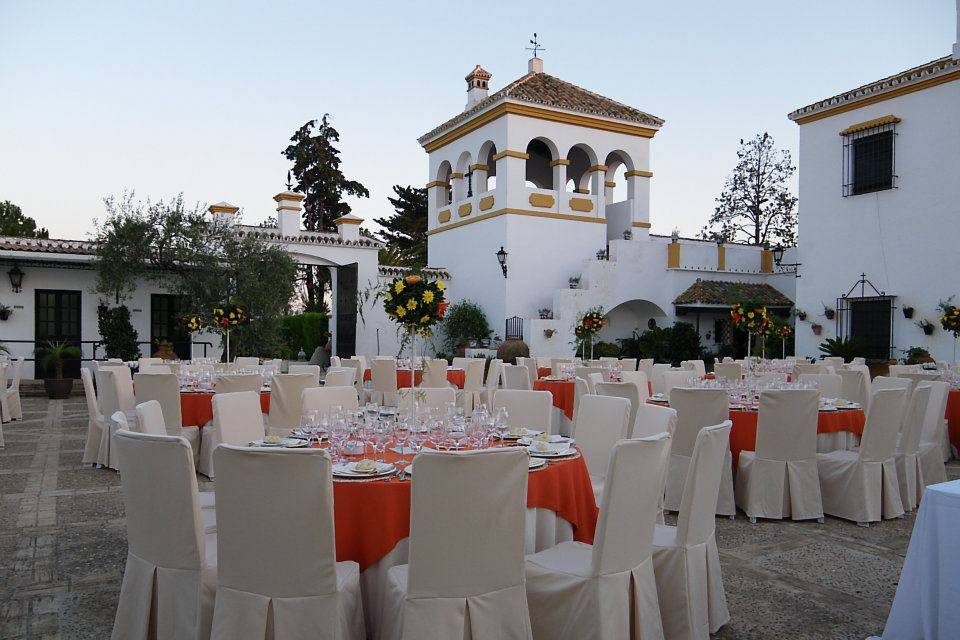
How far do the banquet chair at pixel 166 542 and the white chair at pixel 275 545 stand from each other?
0.22 meters

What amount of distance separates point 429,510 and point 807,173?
1703 cm

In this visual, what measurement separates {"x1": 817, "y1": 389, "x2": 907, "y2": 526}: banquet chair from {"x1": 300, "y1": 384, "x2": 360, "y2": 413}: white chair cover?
3663 millimetres

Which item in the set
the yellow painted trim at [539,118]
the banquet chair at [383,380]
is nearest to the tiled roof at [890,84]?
the yellow painted trim at [539,118]

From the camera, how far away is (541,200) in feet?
59.1

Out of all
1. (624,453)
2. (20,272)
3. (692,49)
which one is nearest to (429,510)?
(624,453)

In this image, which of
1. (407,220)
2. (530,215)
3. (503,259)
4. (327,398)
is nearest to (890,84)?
(530,215)

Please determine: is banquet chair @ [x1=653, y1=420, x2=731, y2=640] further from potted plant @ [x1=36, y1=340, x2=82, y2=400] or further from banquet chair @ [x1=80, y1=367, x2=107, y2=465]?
potted plant @ [x1=36, y1=340, x2=82, y2=400]

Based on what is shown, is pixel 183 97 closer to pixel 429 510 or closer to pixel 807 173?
pixel 429 510

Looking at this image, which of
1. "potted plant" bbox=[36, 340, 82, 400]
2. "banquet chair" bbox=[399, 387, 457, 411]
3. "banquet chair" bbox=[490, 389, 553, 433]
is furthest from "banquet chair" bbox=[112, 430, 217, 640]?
"potted plant" bbox=[36, 340, 82, 400]

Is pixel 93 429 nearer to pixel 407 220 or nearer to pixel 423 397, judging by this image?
pixel 423 397

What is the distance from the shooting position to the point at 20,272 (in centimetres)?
1447

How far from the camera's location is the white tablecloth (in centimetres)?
249

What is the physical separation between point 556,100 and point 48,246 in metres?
12.8

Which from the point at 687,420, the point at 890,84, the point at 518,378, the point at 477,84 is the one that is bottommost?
the point at 687,420
